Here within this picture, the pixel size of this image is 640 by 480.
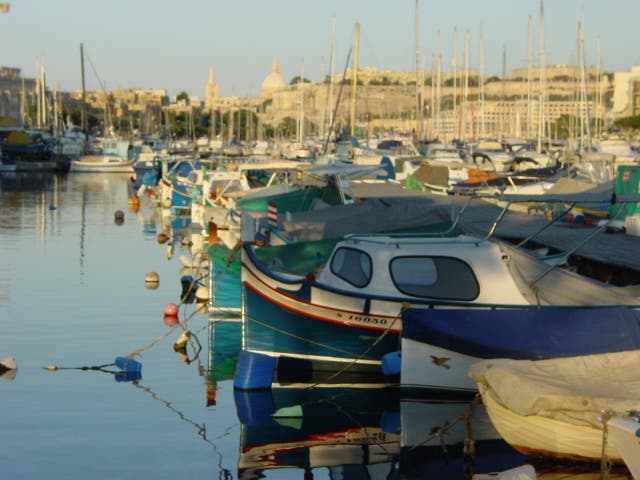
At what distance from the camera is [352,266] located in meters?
18.3

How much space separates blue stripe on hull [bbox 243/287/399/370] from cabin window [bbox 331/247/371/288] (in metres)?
0.74

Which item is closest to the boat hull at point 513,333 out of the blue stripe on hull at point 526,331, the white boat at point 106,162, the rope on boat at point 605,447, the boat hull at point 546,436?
the blue stripe on hull at point 526,331

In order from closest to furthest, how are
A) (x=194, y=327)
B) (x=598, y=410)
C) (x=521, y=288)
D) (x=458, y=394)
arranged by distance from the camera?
1. (x=598, y=410)
2. (x=458, y=394)
3. (x=521, y=288)
4. (x=194, y=327)

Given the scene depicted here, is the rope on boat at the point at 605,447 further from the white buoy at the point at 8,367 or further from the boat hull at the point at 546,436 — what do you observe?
the white buoy at the point at 8,367

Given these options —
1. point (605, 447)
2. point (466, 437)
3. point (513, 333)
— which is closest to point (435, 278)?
point (513, 333)

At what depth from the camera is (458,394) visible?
16.5 meters

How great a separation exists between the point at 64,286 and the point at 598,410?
18772mm

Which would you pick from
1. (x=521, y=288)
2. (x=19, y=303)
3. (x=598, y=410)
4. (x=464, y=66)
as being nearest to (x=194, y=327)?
(x=19, y=303)

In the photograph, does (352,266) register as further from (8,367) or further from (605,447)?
(605,447)

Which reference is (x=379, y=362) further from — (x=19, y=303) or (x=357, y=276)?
(x=19, y=303)

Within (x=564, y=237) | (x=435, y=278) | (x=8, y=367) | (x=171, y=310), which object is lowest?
(x=8, y=367)

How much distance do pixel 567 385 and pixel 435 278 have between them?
13.6 feet

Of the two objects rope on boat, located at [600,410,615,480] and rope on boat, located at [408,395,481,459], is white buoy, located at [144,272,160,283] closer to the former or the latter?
rope on boat, located at [408,395,481,459]

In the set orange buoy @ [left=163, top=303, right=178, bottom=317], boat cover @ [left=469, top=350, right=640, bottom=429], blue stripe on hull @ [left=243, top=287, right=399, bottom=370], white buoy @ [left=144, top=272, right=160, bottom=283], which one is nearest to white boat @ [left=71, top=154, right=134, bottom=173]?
white buoy @ [left=144, top=272, right=160, bottom=283]
